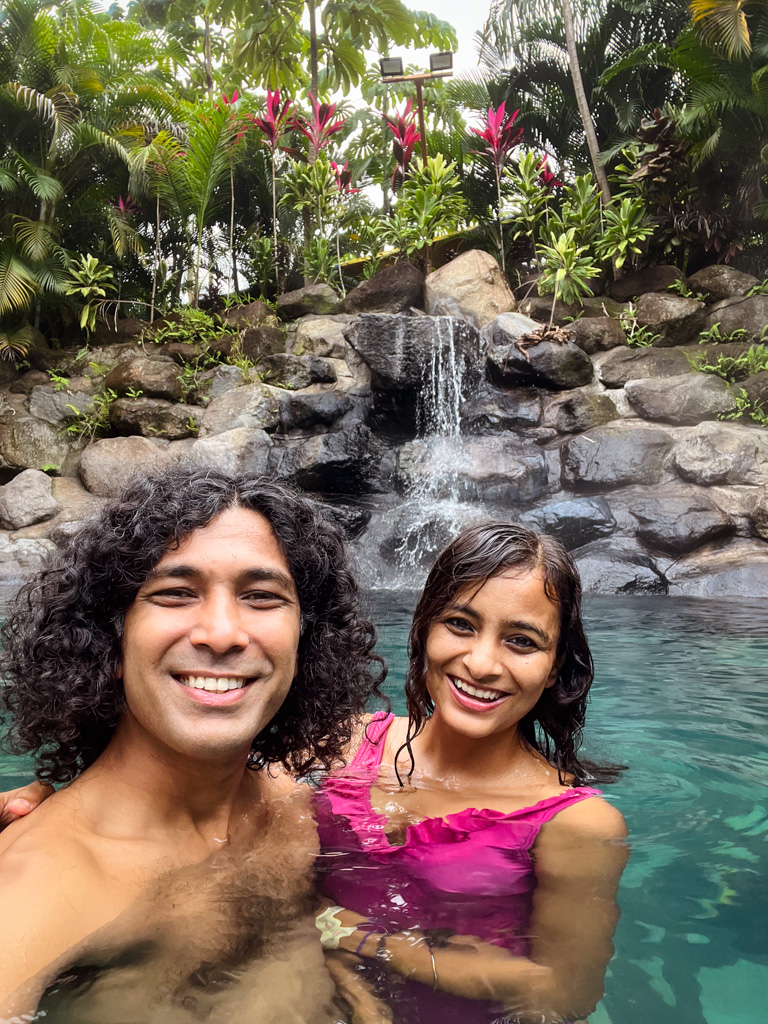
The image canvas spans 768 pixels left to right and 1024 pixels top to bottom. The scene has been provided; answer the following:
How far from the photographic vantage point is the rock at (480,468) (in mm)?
10328

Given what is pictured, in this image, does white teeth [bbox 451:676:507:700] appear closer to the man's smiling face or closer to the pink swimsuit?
the pink swimsuit

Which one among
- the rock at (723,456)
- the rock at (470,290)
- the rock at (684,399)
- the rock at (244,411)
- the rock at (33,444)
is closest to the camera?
the rock at (723,456)

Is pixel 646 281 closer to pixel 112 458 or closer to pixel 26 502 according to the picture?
pixel 112 458

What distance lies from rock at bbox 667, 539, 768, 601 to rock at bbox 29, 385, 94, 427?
929 centimetres

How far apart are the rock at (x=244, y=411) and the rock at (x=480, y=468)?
2018 millimetres

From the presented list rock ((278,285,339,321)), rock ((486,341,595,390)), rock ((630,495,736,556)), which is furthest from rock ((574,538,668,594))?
rock ((278,285,339,321))

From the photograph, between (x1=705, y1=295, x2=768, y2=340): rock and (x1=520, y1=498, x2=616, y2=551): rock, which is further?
(x1=705, y1=295, x2=768, y2=340): rock

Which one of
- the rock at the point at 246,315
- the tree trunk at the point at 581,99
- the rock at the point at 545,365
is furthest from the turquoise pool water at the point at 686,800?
the tree trunk at the point at 581,99

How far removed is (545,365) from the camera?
1154cm

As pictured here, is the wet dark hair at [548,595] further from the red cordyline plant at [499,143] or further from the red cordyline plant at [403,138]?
the red cordyline plant at [403,138]

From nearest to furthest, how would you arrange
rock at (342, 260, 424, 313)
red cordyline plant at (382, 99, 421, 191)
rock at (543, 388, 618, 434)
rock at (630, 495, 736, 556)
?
rock at (630, 495, 736, 556), rock at (543, 388, 618, 434), rock at (342, 260, 424, 313), red cordyline plant at (382, 99, 421, 191)

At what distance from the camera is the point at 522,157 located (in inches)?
558

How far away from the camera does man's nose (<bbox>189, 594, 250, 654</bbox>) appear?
170cm

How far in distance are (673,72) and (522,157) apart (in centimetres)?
424
